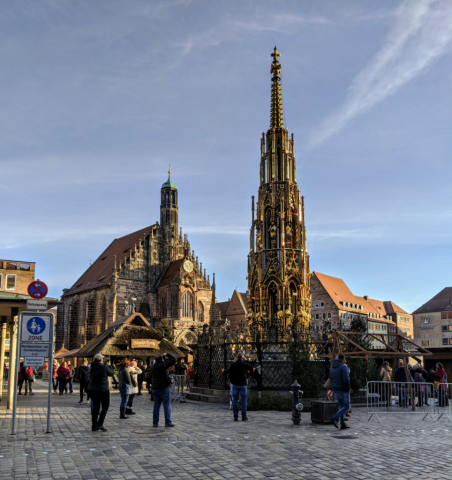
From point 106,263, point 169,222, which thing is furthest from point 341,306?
point 106,263

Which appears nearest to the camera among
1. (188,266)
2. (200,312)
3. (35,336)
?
(35,336)

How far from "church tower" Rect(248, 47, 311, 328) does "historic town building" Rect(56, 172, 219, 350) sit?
112 ft

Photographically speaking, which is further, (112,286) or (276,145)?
(112,286)

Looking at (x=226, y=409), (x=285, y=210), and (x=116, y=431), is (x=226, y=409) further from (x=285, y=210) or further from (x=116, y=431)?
(x=285, y=210)

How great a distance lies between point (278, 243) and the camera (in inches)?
945

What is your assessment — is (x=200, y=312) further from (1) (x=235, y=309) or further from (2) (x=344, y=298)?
(2) (x=344, y=298)

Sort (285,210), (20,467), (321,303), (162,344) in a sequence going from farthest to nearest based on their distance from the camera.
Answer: (321,303) < (162,344) < (285,210) < (20,467)

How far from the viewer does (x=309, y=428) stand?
1075cm

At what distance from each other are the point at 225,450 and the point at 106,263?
60.0 meters

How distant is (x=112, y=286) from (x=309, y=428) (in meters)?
49.3

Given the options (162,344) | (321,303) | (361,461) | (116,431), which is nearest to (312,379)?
(116,431)

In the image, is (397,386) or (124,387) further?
(397,386)

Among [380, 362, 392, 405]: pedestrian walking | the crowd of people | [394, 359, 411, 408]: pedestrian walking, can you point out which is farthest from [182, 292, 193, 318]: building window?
[394, 359, 411, 408]: pedestrian walking

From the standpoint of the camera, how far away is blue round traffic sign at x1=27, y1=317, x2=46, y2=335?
33.1ft
